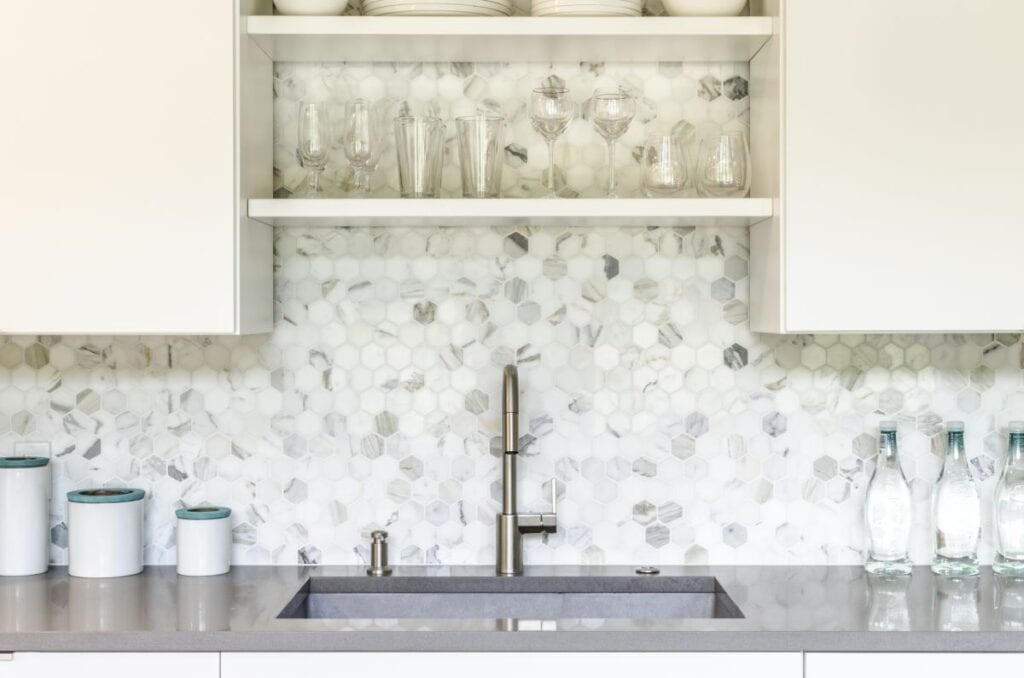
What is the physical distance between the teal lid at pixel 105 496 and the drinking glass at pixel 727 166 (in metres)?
1.31

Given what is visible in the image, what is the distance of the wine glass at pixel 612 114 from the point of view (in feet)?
7.55

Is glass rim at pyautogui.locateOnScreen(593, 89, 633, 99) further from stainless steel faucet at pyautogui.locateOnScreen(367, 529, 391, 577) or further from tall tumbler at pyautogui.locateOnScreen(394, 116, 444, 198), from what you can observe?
stainless steel faucet at pyautogui.locateOnScreen(367, 529, 391, 577)

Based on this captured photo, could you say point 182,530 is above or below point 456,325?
below

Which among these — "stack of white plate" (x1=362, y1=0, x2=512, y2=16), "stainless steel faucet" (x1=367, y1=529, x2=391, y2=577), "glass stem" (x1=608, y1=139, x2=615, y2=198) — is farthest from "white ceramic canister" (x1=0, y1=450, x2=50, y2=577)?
"glass stem" (x1=608, y1=139, x2=615, y2=198)

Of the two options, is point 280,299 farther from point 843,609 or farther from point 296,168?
point 843,609

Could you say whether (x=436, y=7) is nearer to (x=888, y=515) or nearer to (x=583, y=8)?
(x=583, y=8)

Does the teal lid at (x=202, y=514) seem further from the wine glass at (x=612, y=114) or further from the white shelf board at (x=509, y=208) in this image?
the wine glass at (x=612, y=114)

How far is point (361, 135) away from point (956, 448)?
1.37 m

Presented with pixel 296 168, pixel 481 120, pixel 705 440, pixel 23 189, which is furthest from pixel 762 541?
pixel 23 189

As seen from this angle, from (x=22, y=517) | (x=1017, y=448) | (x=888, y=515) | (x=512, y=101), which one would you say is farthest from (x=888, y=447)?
(x=22, y=517)

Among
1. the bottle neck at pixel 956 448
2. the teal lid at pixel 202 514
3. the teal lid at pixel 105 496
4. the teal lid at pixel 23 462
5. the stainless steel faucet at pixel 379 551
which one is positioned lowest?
the stainless steel faucet at pixel 379 551

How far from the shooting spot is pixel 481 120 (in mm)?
2277

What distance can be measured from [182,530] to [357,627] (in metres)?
0.59

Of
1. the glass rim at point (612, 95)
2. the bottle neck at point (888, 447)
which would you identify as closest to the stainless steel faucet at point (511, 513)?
the glass rim at point (612, 95)
